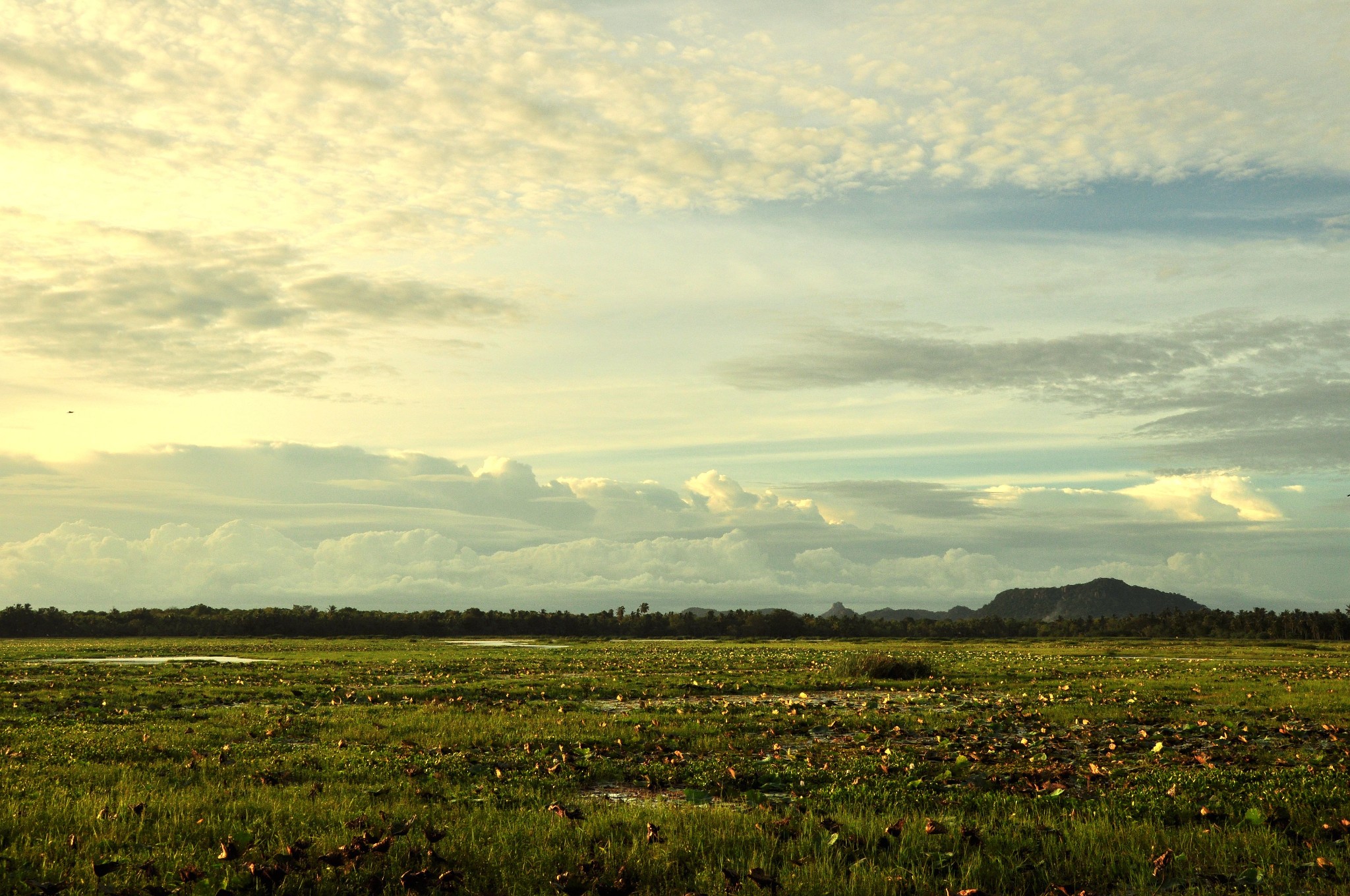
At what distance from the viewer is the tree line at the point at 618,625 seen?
145m

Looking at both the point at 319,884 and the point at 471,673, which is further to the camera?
the point at 471,673

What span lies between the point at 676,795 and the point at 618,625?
15923cm

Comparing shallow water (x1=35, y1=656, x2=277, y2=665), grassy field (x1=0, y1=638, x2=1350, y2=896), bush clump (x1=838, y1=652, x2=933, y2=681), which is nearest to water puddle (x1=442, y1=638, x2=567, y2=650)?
shallow water (x1=35, y1=656, x2=277, y2=665)

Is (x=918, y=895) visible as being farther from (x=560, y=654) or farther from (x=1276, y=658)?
(x=1276, y=658)

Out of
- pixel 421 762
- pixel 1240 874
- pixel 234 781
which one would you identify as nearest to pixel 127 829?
pixel 234 781

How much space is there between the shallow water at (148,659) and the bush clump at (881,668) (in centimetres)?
3921

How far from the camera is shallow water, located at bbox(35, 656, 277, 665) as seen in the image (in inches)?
2194

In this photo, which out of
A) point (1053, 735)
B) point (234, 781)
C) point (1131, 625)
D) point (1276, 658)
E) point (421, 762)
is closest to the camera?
point (234, 781)

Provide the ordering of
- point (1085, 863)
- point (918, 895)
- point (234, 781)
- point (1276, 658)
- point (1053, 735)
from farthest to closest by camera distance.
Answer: point (1276, 658) → point (1053, 735) → point (234, 781) → point (1085, 863) → point (918, 895)

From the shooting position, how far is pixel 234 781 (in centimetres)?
1433

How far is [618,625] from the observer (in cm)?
17038

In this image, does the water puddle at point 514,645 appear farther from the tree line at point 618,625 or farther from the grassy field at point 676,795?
the grassy field at point 676,795

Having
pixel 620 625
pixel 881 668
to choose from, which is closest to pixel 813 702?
pixel 881 668

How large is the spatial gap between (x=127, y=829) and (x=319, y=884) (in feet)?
11.6
